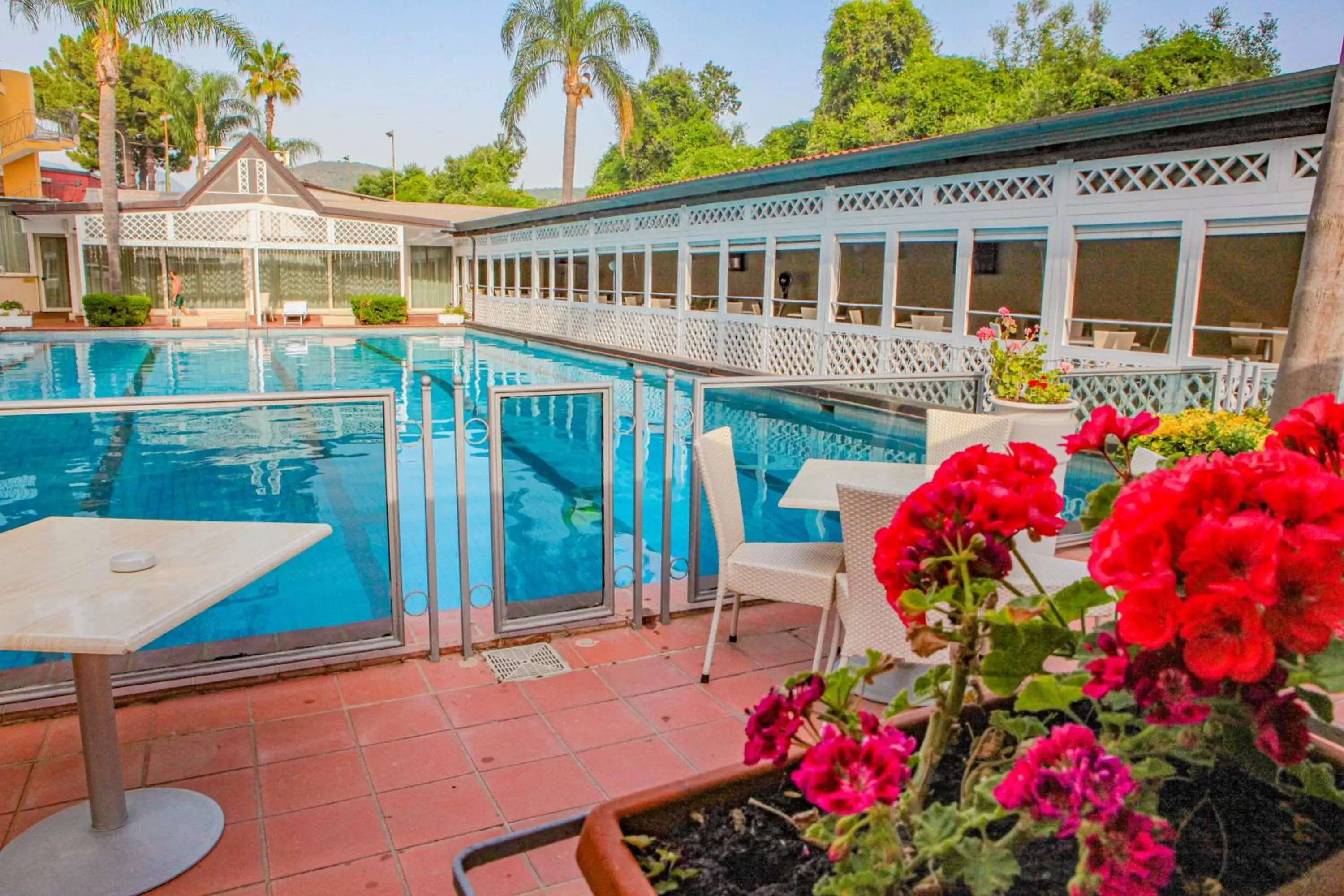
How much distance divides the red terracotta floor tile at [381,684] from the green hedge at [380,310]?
A: 78.8 feet

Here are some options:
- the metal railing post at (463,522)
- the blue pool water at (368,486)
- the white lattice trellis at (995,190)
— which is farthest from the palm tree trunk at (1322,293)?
the white lattice trellis at (995,190)

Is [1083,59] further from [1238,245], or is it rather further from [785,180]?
[785,180]

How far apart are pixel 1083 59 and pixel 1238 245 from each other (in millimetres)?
23586

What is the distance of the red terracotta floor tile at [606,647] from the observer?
3.80 meters

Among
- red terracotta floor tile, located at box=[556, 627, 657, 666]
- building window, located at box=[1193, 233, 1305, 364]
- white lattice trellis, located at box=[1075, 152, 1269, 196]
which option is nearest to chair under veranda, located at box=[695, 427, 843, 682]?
red terracotta floor tile, located at box=[556, 627, 657, 666]

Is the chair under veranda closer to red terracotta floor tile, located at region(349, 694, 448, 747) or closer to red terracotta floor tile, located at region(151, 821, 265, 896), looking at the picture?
red terracotta floor tile, located at region(349, 694, 448, 747)

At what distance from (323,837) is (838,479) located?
2.56 m

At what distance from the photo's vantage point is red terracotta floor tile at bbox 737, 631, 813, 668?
3.81 meters

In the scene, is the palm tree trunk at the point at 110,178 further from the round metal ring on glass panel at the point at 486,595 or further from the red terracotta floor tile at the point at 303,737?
the red terracotta floor tile at the point at 303,737

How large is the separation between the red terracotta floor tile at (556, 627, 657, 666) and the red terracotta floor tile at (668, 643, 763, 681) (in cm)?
14

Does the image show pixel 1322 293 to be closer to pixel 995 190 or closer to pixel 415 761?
pixel 415 761

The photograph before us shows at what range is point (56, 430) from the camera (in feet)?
12.0

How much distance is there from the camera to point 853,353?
13.2 metres

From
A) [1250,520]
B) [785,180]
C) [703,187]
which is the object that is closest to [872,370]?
[785,180]
